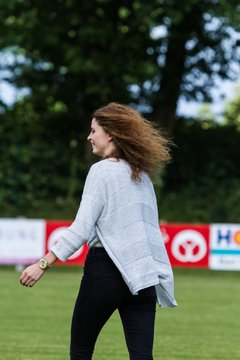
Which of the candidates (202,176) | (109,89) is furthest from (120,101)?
(202,176)

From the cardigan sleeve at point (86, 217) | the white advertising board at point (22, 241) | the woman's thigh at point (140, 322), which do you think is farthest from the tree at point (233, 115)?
the cardigan sleeve at point (86, 217)

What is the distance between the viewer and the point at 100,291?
5051 millimetres

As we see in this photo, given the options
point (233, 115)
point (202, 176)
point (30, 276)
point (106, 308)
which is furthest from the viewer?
point (233, 115)

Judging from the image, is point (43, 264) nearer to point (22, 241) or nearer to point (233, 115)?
point (22, 241)

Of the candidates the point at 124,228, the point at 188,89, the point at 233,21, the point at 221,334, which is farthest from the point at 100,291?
the point at 188,89

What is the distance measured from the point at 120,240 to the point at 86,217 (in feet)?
0.75

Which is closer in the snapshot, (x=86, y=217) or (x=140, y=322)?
(x=86, y=217)

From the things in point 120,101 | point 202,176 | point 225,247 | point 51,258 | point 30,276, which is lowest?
point 30,276

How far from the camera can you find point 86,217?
16.4ft

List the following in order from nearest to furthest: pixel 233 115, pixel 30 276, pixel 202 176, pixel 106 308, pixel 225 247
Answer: pixel 30 276 < pixel 106 308 < pixel 225 247 < pixel 202 176 < pixel 233 115

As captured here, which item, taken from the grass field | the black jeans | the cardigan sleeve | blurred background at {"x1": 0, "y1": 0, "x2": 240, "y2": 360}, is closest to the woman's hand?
the cardigan sleeve

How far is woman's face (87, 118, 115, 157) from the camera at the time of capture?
17.0 feet

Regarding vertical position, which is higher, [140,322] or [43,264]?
[43,264]

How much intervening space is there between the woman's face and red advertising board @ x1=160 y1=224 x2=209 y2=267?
15.0m
